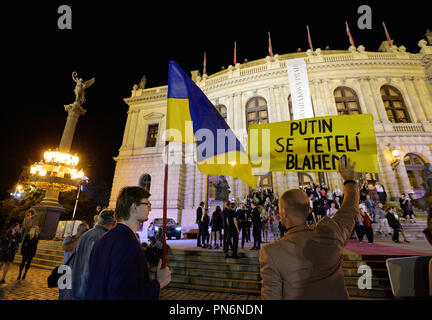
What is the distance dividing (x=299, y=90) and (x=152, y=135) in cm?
1665

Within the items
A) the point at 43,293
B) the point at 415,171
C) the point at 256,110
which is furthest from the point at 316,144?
the point at 415,171

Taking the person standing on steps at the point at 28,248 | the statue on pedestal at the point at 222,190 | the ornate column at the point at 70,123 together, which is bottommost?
the person standing on steps at the point at 28,248

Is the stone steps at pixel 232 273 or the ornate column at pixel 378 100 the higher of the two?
the ornate column at pixel 378 100

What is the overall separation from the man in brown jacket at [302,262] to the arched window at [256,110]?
19378mm

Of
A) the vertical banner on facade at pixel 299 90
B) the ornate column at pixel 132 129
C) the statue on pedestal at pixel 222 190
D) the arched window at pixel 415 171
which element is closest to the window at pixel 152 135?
the ornate column at pixel 132 129

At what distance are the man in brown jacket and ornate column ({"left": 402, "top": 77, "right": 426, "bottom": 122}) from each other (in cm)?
2357

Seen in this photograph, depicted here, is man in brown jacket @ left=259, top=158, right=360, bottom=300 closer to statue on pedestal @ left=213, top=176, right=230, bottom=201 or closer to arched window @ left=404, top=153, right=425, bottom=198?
statue on pedestal @ left=213, top=176, right=230, bottom=201

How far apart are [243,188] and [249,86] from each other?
11292 mm

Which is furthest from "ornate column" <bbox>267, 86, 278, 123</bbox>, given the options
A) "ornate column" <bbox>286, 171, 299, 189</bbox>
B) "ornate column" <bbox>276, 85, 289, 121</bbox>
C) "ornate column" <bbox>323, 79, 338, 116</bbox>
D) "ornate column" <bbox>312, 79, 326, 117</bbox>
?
"ornate column" <bbox>286, 171, 299, 189</bbox>

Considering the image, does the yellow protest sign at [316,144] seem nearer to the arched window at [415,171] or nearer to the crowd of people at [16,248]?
the crowd of people at [16,248]

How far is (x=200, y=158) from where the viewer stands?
392 centimetres

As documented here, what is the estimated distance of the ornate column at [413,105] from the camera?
1747 cm

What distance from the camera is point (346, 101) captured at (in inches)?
758
